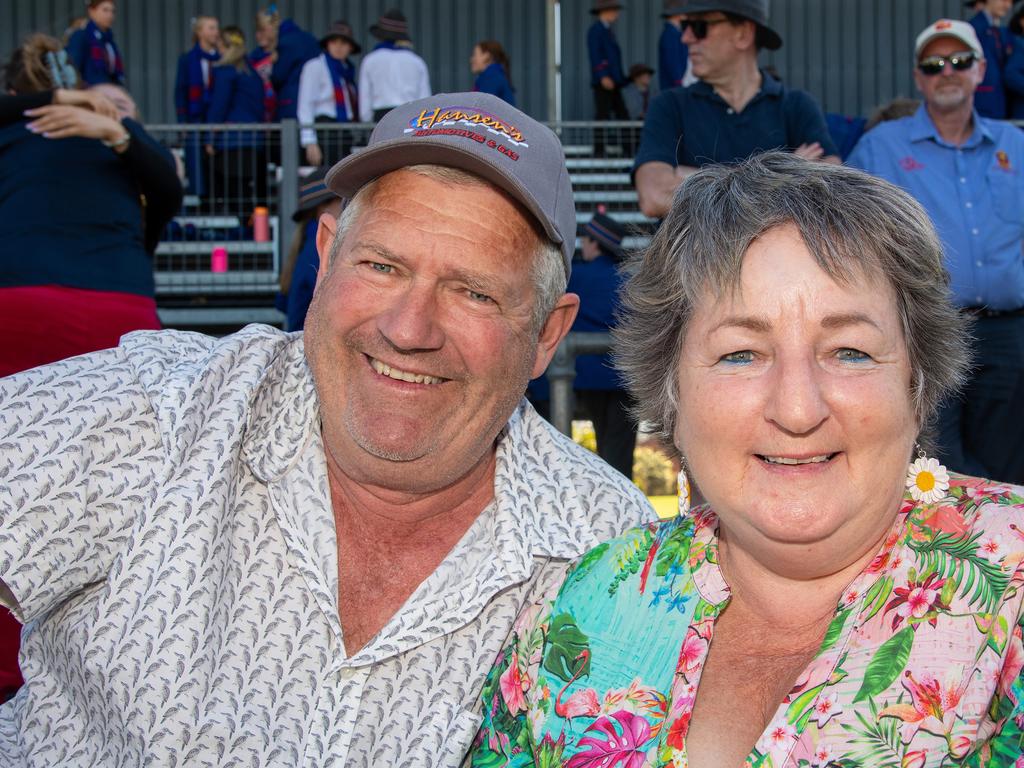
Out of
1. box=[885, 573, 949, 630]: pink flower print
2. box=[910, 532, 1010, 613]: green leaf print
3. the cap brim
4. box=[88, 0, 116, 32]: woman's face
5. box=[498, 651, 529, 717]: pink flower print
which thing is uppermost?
box=[88, 0, 116, 32]: woman's face

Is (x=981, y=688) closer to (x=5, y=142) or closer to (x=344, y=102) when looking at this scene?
(x=5, y=142)

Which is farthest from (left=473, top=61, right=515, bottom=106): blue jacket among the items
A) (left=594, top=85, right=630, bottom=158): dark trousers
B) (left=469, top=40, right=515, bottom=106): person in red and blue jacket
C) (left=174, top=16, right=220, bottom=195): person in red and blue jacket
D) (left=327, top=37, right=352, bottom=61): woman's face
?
(left=594, top=85, right=630, bottom=158): dark trousers

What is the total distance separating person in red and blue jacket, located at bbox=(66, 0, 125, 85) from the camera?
35.1ft

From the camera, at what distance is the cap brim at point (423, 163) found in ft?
8.68

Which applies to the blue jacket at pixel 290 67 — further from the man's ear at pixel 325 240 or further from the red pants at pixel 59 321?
the man's ear at pixel 325 240

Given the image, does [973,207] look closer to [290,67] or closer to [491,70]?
[491,70]

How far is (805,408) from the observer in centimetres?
207

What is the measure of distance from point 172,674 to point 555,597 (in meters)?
0.74

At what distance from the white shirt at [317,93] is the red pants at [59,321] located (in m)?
6.53

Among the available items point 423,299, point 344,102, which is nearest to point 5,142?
point 423,299

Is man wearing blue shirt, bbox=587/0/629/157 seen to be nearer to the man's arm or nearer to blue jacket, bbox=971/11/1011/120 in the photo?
blue jacket, bbox=971/11/1011/120

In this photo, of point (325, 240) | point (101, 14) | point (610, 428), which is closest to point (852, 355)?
point (325, 240)

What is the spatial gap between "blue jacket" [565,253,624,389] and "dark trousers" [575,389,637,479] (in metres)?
0.13

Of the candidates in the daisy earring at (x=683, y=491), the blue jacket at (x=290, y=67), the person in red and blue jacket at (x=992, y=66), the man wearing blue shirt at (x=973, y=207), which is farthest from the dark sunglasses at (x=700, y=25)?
the blue jacket at (x=290, y=67)
